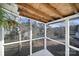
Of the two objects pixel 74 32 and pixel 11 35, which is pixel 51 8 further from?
pixel 11 35

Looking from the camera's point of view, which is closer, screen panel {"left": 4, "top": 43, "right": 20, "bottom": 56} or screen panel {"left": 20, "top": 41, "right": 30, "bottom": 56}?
screen panel {"left": 4, "top": 43, "right": 20, "bottom": 56}

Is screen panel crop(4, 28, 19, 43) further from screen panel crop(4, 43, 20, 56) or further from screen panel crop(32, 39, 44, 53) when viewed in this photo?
screen panel crop(32, 39, 44, 53)

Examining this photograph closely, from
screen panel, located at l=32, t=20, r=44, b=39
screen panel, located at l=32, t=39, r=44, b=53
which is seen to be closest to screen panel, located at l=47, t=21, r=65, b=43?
screen panel, located at l=32, t=20, r=44, b=39

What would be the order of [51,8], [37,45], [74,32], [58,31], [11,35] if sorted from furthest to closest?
[37,45]
[58,31]
[11,35]
[74,32]
[51,8]

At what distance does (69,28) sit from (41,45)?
2783 millimetres

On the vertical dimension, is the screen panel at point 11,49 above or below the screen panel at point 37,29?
below

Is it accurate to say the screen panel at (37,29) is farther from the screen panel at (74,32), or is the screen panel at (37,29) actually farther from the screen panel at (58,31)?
the screen panel at (74,32)

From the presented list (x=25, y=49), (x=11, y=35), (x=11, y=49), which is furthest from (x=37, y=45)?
(x=11, y=35)

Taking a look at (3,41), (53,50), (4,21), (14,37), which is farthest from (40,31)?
(4,21)

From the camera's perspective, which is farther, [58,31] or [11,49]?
[58,31]

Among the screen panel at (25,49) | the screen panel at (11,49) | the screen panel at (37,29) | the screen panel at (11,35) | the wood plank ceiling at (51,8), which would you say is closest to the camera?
the wood plank ceiling at (51,8)

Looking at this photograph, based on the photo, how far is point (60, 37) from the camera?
17.8 feet

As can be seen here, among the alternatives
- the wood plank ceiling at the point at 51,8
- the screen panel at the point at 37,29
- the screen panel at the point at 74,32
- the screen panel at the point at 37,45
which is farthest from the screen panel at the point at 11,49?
the screen panel at the point at 74,32

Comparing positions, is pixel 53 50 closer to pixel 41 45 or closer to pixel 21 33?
pixel 41 45
